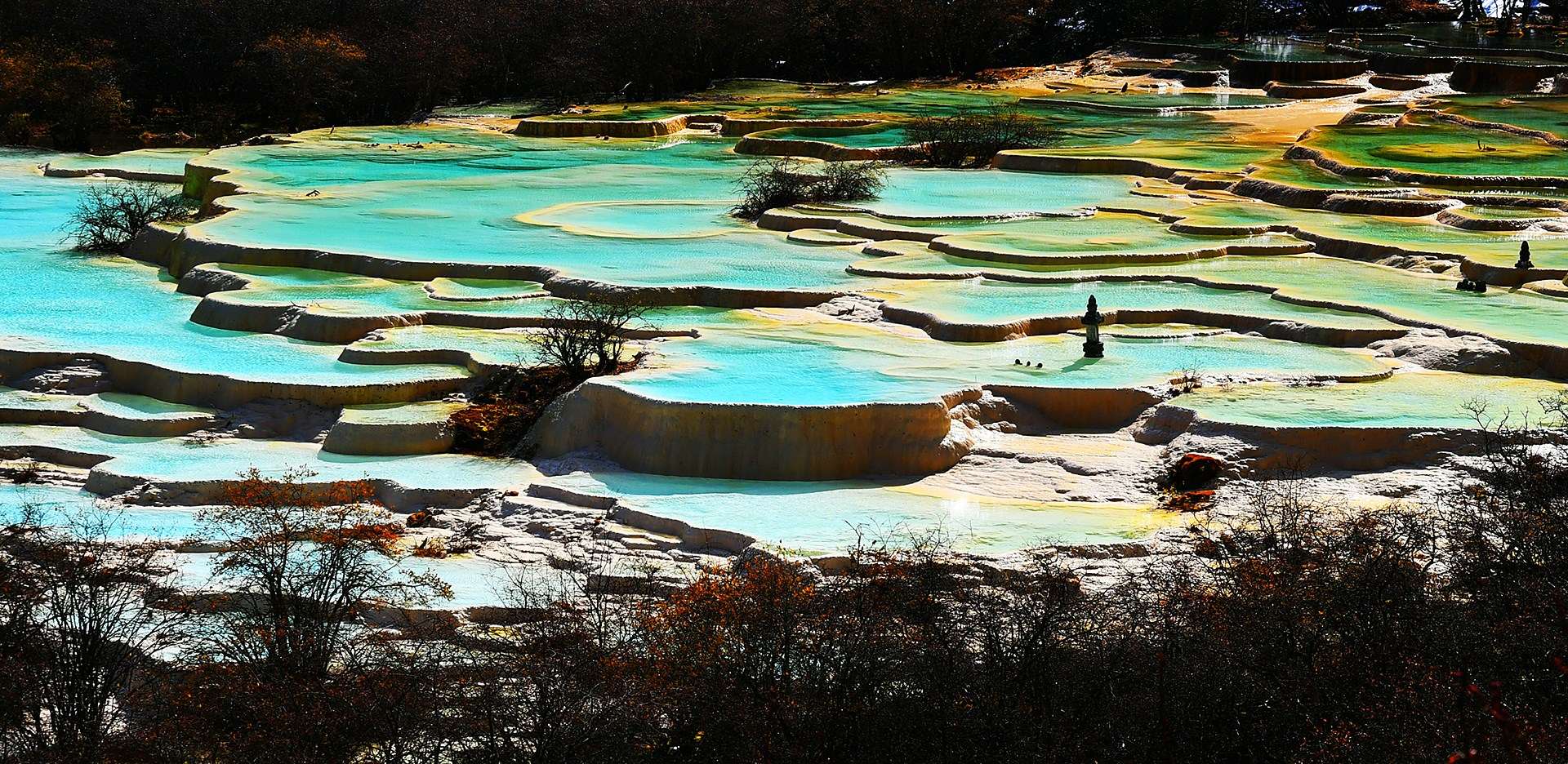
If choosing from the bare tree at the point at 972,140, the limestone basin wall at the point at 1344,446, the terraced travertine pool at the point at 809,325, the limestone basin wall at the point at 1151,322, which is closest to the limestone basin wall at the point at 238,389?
the terraced travertine pool at the point at 809,325

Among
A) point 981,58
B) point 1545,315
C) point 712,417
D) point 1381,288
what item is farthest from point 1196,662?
point 981,58

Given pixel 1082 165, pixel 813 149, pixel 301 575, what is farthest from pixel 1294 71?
pixel 301 575

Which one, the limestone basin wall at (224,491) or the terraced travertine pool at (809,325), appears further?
the terraced travertine pool at (809,325)

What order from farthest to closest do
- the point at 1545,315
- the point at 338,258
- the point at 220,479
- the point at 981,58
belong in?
the point at 981,58
the point at 338,258
the point at 1545,315
the point at 220,479

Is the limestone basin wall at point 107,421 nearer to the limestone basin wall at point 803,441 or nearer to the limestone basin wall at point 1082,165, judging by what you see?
the limestone basin wall at point 803,441

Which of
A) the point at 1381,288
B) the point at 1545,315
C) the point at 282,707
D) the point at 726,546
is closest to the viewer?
the point at 282,707

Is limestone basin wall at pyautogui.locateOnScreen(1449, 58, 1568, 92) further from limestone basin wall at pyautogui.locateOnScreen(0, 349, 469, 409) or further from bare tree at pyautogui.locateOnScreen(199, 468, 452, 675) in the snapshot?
bare tree at pyautogui.locateOnScreen(199, 468, 452, 675)

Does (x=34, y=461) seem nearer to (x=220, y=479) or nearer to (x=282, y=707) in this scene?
(x=220, y=479)
